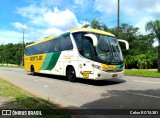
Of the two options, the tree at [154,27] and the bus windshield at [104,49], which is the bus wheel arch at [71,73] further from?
the tree at [154,27]

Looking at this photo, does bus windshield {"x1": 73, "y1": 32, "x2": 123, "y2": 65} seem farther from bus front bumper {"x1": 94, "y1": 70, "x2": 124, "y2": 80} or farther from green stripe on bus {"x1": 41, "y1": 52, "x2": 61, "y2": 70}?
green stripe on bus {"x1": 41, "y1": 52, "x2": 61, "y2": 70}

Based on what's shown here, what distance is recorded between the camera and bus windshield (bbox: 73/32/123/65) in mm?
13562

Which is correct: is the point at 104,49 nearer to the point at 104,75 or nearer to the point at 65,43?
the point at 104,75

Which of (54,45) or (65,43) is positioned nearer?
(65,43)

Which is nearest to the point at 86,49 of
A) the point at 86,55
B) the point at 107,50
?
the point at 86,55

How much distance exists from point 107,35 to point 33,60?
1113 cm

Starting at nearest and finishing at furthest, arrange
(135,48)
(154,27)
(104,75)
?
1. (104,75)
2. (154,27)
3. (135,48)

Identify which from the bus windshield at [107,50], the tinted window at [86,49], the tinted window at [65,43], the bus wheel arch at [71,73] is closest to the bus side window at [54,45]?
the tinted window at [65,43]

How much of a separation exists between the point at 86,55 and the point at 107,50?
1.26 metres

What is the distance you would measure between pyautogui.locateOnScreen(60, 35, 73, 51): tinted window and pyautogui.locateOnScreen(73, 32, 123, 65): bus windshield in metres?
0.99

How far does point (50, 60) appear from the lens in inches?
768

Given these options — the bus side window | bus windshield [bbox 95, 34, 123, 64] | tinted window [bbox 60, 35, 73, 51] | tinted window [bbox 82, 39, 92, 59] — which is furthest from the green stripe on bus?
bus windshield [bbox 95, 34, 123, 64]

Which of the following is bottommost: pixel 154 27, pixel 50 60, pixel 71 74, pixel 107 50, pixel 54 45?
pixel 71 74

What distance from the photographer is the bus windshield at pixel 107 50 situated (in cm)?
1359
